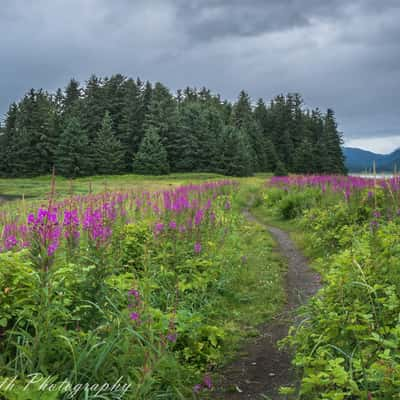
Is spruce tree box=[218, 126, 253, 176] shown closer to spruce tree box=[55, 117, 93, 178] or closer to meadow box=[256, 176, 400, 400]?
spruce tree box=[55, 117, 93, 178]

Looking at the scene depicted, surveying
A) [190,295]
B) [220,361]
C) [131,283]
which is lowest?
[220,361]

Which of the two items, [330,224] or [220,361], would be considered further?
[330,224]

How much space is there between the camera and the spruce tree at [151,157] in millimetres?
48594

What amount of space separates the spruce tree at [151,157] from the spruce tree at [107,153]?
8.10ft

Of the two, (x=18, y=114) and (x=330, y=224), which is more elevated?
(x=18, y=114)

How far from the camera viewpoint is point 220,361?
4.14 meters

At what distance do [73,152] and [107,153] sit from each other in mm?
3876

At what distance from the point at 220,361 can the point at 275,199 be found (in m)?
12.9

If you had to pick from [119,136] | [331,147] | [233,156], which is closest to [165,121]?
[119,136]

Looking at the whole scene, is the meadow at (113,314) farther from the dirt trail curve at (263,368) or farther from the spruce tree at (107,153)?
the spruce tree at (107,153)

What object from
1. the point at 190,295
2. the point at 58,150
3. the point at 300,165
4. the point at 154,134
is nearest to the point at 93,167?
the point at 58,150

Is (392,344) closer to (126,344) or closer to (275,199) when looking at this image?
(126,344)

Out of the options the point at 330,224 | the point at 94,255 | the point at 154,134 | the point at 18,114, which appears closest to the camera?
the point at 94,255

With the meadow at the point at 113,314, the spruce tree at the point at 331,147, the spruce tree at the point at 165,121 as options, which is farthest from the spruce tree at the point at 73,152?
the meadow at the point at 113,314
